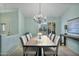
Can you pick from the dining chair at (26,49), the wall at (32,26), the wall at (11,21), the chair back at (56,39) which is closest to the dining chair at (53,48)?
the chair back at (56,39)

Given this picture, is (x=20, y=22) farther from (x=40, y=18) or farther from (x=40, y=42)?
(x=40, y=42)

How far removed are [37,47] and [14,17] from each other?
0.84 meters

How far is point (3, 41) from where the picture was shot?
2.31 meters

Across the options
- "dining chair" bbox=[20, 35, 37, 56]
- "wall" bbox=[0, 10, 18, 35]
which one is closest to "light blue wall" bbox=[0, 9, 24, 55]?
"wall" bbox=[0, 10, 18, 35]

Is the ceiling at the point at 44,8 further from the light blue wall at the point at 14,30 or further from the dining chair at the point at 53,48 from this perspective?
the dining chair at the point at 53,48

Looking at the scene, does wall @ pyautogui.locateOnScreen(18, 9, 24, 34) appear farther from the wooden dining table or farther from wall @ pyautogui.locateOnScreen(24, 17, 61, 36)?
the wooden dining table

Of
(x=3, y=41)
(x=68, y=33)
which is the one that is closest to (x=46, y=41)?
(x=68, y=33)

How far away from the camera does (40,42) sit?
2.52 m

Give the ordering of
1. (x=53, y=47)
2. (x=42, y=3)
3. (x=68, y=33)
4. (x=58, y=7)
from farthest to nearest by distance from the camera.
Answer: (x=53, y=47) → (x=68, y=33) → (x=58, y=7) → (x=42, y=3)

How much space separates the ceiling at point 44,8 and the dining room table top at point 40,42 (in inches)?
20.2

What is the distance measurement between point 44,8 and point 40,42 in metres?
0.76

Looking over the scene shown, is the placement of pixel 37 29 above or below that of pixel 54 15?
below

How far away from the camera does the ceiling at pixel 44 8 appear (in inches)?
86.2

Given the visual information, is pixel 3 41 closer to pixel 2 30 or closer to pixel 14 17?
pixel 2 30
